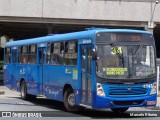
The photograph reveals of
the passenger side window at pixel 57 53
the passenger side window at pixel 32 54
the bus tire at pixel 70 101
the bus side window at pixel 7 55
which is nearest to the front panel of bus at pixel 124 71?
the bus tire at pixel 70 101

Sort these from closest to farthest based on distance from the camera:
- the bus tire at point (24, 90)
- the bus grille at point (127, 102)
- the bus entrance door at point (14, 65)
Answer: the bus grille at point (127, 102) → the bus tire at point (24, 90) → the bus entrance door at point (14, 65)

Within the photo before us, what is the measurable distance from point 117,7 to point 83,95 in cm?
2134

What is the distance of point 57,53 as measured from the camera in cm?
1705

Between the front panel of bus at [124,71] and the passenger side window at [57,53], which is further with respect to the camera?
the passenger side window at [57,53]

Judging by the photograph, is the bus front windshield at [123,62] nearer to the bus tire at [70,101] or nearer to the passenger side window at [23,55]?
the bus tire at [70,101]

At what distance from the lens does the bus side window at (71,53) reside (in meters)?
15.6

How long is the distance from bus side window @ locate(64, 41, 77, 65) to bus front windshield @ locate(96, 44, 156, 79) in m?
1.59

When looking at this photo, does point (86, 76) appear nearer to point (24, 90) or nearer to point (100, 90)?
point (100, 90)

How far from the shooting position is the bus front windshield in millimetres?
14062

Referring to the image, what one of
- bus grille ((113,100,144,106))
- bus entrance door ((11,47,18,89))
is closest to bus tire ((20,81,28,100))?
bus entrance door ((11,47,18,89))
